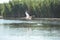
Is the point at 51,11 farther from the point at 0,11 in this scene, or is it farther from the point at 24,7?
the point at 0,11

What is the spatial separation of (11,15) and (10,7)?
167 centimetres

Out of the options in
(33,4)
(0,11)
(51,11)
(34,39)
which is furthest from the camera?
(0,11)

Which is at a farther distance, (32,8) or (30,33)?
(32,8)

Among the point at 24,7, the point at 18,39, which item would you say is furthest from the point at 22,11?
the point at 18,39

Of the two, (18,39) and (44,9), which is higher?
(18,39)

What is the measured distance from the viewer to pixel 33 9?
4972cm

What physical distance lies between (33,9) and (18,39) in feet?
102

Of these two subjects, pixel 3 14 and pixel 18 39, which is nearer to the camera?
pixel 18 39

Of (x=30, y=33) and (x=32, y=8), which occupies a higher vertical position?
(x=30, y=33)

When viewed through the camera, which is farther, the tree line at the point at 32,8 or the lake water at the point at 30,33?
the tree line at the point at 32,8

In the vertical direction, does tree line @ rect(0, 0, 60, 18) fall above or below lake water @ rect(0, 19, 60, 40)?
below

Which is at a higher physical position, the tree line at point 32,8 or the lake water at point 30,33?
the lake water at point 30,33

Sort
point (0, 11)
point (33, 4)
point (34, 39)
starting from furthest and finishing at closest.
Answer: point (0, 11) < point (33, 4) < point (34, 39)

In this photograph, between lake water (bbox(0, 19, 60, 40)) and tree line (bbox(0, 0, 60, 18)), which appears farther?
tree line (bbox(0, 0, 60, 18))
